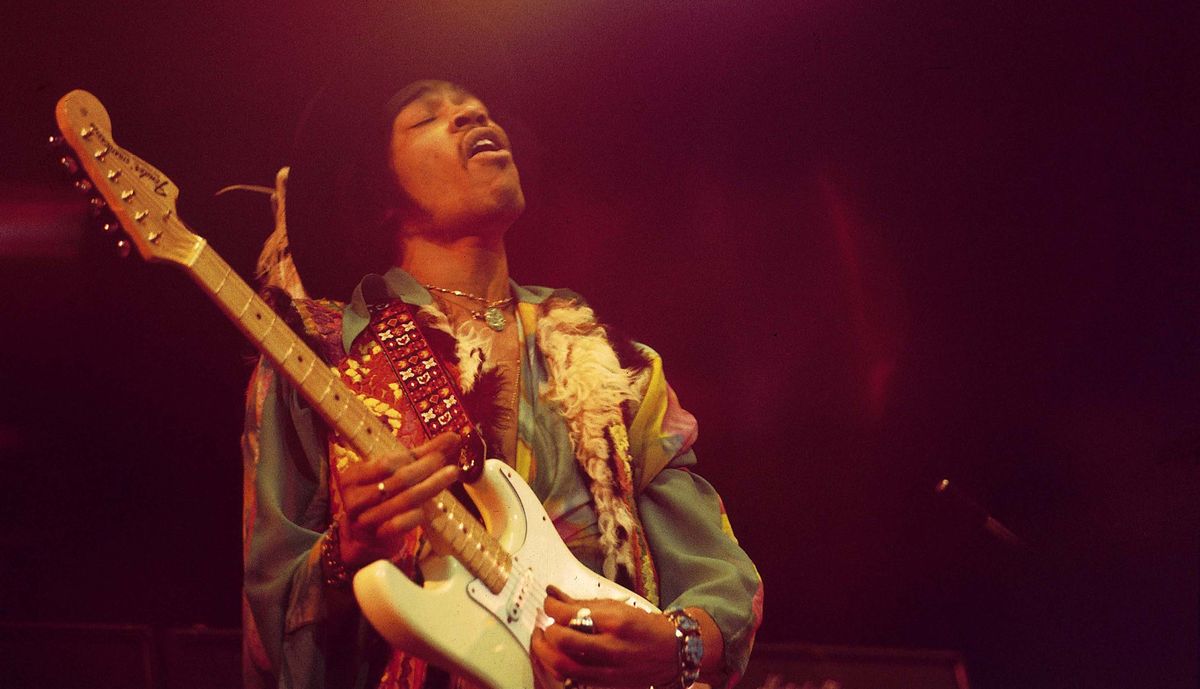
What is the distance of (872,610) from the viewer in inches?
91.4

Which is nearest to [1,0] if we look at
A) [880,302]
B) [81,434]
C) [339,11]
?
[339,11]

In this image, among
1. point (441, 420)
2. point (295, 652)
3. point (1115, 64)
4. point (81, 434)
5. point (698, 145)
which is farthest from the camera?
point (1115, 64)

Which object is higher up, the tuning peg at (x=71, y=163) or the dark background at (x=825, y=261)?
the tuning peg at (x=71, y=163)

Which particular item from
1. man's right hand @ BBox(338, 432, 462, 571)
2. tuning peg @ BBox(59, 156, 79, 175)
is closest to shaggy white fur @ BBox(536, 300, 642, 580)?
man's right hand @ BBox(338, 432, 462, 571)

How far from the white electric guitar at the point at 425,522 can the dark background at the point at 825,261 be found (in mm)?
424

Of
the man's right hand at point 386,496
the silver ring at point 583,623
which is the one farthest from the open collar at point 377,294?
the silver ring at point 583,623

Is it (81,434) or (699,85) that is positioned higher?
(699,85)

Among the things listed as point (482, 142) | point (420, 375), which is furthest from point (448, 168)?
point (420, 375)

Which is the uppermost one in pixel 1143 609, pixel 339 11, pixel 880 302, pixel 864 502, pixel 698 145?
pixel 339 11

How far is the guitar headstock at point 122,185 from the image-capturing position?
1422 millimetres

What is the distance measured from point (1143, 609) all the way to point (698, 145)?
1525 millimetres

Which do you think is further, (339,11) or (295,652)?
(339,11)

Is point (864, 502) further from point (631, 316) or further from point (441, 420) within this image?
point (441, 420)

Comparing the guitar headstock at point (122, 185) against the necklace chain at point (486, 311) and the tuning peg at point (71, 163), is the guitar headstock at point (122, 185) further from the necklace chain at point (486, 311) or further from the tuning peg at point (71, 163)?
the necklace chain at point (486, 311)
